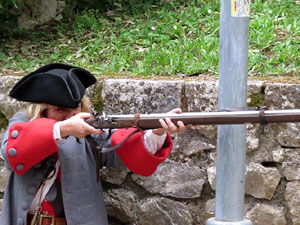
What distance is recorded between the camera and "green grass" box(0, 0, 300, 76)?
4355 mm

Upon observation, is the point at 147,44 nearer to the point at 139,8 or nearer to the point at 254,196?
the point at 139,8

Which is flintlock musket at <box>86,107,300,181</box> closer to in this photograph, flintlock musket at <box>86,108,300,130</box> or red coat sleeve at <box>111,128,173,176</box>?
flintlock musket at <box>86,108,300,130</box>

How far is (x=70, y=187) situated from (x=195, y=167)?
82cm

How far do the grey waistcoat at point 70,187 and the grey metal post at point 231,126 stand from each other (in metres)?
0.75

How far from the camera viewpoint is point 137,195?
12.7 feet

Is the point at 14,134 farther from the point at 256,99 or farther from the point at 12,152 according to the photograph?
the point at 256,99

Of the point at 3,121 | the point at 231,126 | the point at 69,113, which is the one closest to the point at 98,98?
the point at 69,113

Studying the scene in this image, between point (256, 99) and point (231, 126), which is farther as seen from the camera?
point (256, 99)

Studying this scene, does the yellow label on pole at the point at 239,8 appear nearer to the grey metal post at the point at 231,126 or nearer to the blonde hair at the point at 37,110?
the grey metal post at the point at 231,126

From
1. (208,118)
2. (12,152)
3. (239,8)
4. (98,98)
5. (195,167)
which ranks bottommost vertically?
(195,167)

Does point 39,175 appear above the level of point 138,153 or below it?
below

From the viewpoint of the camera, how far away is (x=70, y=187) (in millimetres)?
3383

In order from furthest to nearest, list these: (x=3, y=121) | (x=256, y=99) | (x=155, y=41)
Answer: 1. (x=155, y=41)
2. (x=3, y=121)
3. (x=256, y=99)

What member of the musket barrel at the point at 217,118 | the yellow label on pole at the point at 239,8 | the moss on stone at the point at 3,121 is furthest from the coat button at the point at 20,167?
the yellow label on pole at the point at 239,8
